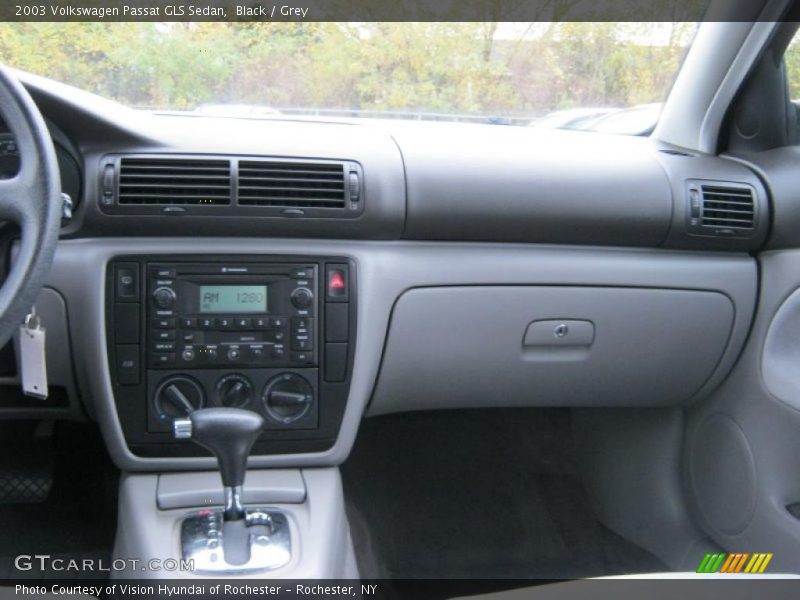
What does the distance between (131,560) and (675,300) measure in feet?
4.68

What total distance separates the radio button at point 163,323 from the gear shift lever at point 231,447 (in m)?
0.27

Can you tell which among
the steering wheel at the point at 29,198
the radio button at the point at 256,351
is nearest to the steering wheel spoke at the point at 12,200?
the steering wheel at the point at 29,198

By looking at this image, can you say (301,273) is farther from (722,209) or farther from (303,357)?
(722,209)

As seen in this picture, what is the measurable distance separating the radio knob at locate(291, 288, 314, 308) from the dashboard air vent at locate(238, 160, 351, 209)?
7.3 inches

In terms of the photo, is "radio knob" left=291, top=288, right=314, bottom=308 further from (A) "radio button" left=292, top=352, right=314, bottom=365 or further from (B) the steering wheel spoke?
(B) the steering wheel spoke

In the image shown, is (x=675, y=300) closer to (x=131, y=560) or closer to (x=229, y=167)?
(x=229, y=167)

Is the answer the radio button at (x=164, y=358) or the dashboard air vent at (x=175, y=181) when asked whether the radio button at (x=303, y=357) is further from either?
the dashboard air vent at (x=175, y=181)

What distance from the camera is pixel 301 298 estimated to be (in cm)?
187

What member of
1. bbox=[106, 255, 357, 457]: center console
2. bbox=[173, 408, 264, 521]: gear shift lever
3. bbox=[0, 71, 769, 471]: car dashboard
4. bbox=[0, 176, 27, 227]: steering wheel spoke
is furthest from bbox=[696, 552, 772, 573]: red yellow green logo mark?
bbox=[0, 176, 27, 227]: steering wheel spoke

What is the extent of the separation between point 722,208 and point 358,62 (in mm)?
983

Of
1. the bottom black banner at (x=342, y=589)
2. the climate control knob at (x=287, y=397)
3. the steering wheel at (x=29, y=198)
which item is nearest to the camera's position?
the steering wheel at (x=29, y=198)

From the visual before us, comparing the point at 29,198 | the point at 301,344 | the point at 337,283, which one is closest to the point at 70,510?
the point at 301,344

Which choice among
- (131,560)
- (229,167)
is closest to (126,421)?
(131,560)

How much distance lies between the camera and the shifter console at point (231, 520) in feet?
5.20
